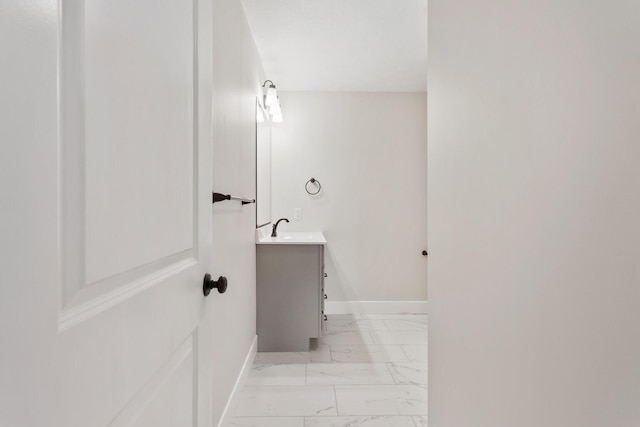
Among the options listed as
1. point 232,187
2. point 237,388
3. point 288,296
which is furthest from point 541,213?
point 288,296

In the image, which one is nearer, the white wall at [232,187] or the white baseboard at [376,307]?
the white wall at [232,187]

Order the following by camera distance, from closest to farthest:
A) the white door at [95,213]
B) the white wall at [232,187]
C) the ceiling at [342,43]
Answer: the white door at [95,213] → the white wall at [232,187] → the ceiling at [342,43]

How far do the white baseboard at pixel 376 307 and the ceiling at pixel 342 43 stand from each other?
89.0 inches

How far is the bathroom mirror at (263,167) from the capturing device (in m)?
3.15

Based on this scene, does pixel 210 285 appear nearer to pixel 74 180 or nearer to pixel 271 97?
pixel 74 180

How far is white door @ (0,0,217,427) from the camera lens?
36cm

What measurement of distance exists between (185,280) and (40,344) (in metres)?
0.44

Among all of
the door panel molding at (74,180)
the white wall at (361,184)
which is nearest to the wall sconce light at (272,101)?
the white wall at (361,184)

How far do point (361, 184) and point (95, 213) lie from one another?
373 centimetres

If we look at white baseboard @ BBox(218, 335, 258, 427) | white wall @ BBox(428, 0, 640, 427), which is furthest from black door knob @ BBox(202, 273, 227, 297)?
white baseboard @ BBox(218, 335, 258, 427)

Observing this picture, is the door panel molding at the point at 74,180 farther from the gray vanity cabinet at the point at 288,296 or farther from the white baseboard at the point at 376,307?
the white baseboard at the point at 376,307

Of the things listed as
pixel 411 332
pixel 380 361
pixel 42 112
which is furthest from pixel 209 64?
pixel 411 332

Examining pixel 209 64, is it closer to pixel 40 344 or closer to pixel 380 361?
pixel 40 344

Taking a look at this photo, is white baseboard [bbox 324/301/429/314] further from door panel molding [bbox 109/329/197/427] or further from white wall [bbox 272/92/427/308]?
door panel molding [bbox 109/329/197/427]
